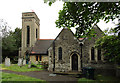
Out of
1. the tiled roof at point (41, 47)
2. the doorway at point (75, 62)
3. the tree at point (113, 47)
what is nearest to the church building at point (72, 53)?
the doorway at point (75, 62)

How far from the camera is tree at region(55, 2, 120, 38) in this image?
5285mm

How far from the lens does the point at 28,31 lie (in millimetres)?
26188

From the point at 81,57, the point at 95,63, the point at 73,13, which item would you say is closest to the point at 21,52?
the point at 81,57

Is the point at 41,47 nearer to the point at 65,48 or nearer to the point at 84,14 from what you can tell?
the point at 65,48

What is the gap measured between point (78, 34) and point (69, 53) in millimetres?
9611

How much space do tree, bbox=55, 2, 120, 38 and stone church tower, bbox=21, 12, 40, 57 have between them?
797 inches

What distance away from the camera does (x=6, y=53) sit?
34094 millimetres

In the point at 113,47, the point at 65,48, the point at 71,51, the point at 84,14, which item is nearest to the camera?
the point at 84,14

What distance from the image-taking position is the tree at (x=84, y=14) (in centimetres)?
529

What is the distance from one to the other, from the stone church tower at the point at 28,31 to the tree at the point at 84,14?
2023 centimetres

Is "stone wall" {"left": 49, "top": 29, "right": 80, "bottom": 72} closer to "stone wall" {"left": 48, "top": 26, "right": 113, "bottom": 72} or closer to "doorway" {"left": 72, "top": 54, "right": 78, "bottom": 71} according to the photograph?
"stone wall" {"left": 48, "top": 26, "right": 113, "bottom": 72}

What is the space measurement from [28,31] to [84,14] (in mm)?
22762

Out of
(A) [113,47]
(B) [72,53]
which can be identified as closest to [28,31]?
(B) [72,53]

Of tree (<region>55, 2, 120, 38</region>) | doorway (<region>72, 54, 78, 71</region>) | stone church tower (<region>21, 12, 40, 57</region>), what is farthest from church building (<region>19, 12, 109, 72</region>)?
stone church tower (<region>21, 12, 40, 57</region>)
